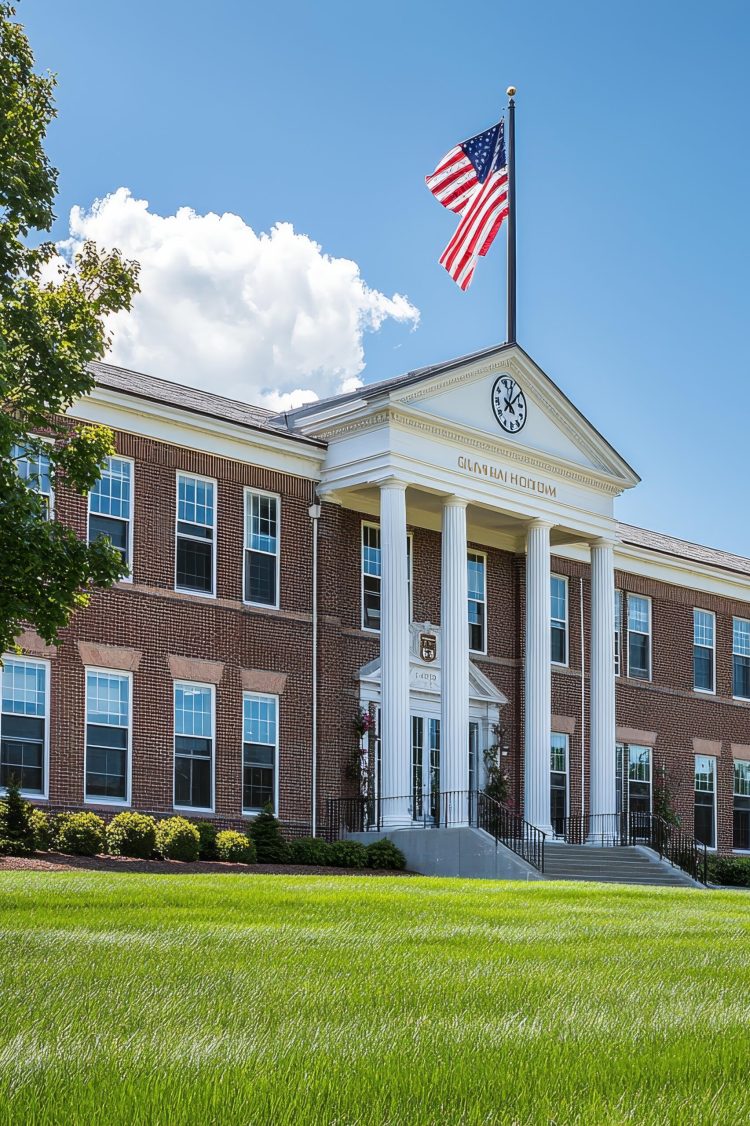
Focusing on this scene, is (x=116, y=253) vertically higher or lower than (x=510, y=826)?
higher

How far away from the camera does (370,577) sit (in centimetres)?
3022

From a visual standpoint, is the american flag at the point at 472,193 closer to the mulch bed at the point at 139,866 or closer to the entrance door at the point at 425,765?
the entrance door at the point at 425,765

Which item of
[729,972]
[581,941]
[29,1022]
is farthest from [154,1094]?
[581,941]

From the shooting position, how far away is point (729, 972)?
28.7 feet

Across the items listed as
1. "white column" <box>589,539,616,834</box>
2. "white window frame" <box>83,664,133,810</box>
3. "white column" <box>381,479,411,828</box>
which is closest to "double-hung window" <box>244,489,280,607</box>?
"white column" <box>381,479,411,828</box>

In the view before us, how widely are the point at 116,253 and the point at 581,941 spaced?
29.4ft

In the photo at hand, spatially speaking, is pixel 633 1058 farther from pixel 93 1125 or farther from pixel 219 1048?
pixel 93 1125

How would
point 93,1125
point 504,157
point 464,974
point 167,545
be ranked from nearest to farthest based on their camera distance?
point 93,1125, point 464,974, point 167,545, point 504,157

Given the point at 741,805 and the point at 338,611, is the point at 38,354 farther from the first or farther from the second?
the point at 741,805

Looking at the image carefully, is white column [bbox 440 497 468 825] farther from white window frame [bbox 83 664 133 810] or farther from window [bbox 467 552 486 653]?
white window frame [bbox 83 664 133 810]

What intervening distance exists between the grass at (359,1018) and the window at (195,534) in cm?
1511

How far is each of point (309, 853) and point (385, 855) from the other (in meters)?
1.64

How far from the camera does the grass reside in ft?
14.9

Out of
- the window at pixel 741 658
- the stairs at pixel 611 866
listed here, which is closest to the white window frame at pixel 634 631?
the window at pixel 741 658
